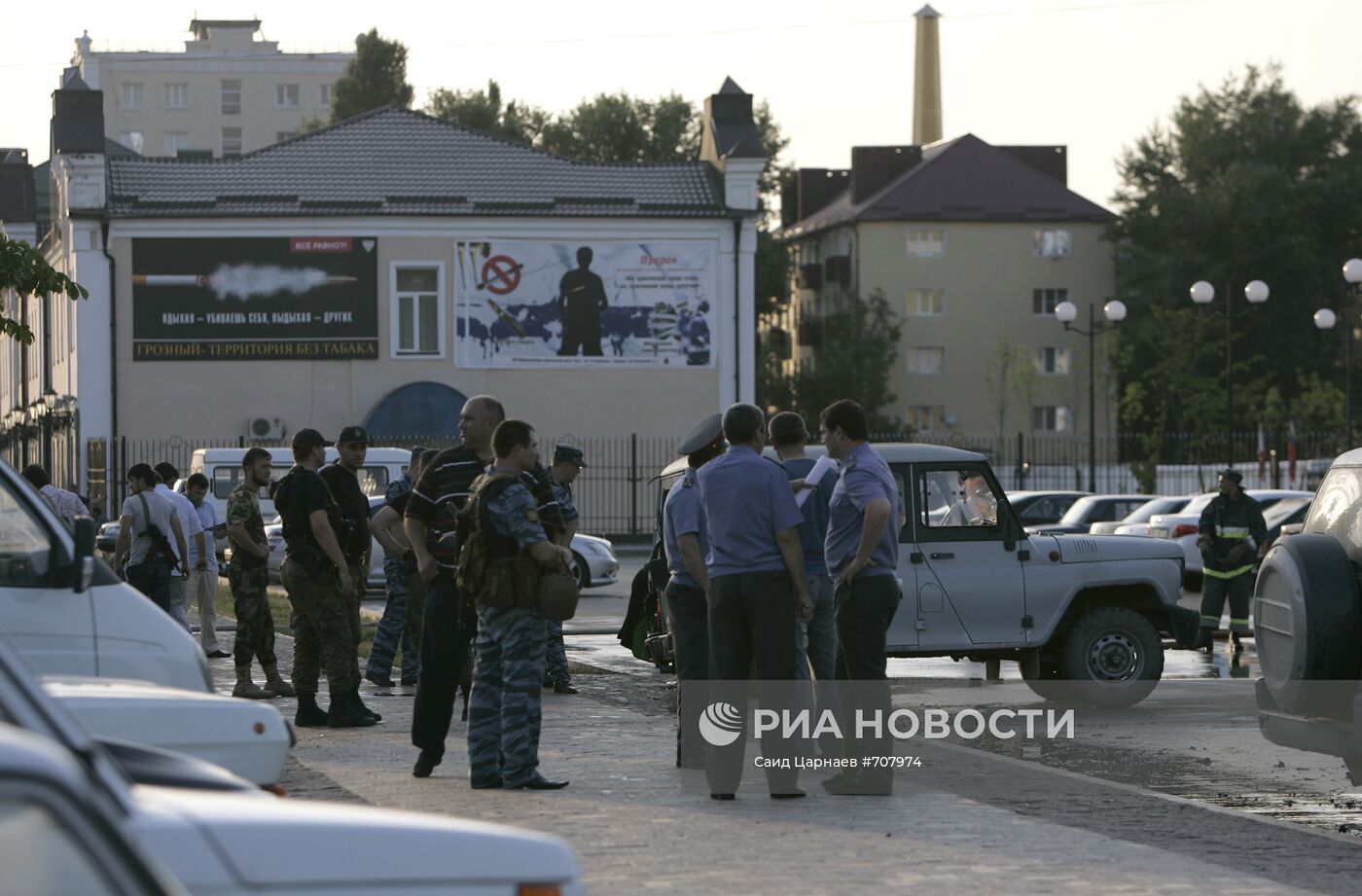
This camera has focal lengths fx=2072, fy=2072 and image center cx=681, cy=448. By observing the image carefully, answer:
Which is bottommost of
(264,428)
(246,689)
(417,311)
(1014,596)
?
(246,689)

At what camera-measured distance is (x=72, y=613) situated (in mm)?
7598

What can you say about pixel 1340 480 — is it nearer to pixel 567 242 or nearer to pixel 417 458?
pixel 417 458

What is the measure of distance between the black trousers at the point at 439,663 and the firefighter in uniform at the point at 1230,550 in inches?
453

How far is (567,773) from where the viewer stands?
10.2 meters

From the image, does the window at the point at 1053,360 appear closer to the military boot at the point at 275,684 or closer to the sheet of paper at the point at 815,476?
the military boot at the point at 275,684

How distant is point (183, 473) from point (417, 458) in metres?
27.4

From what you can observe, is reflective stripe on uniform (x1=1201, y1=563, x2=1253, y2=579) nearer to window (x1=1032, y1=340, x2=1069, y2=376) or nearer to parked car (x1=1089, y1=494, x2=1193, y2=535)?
parked car (x1=1089, y1=494, x2=1193, y2=535)

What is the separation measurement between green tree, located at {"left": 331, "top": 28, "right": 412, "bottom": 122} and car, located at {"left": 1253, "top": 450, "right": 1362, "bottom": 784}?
7206cm

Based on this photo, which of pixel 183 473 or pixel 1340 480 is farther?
pixel 183 473

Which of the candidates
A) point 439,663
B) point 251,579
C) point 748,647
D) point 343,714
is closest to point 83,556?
point 439,663

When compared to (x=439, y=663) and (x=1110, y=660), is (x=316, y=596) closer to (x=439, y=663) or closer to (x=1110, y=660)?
(x=439, y=663)

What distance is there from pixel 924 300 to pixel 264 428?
40.7 meters

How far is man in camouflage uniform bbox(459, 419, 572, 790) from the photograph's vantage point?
30.3 feet

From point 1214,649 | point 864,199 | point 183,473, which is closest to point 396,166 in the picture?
point 183,473
